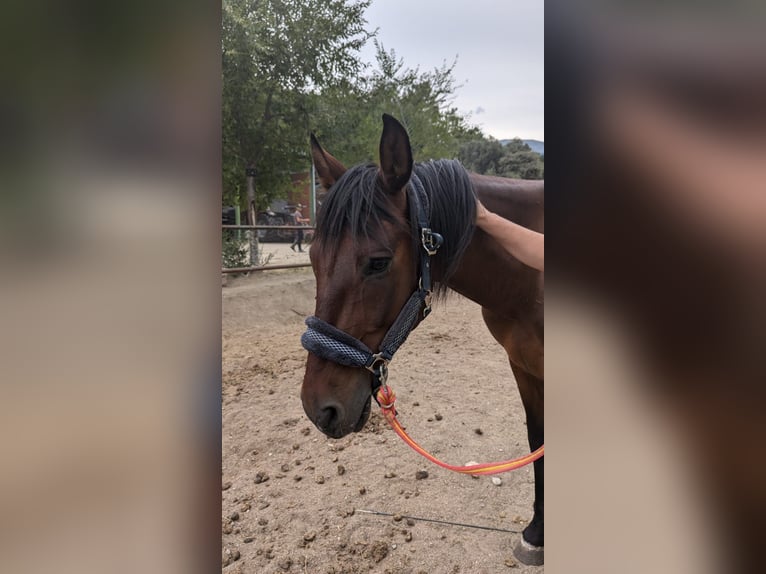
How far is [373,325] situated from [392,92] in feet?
16.9

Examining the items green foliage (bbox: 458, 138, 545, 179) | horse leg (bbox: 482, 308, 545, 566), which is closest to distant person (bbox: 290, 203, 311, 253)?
green foliage (bbox: 458, 138, 545, 179)

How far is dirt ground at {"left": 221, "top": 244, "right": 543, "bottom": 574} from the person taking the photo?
1.89 m

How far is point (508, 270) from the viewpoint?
148 centimetres

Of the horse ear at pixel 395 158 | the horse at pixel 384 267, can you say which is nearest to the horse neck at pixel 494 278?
the horse at pixel 384 267

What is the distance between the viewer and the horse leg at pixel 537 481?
184 centimetres

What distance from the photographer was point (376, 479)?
2.48 m
